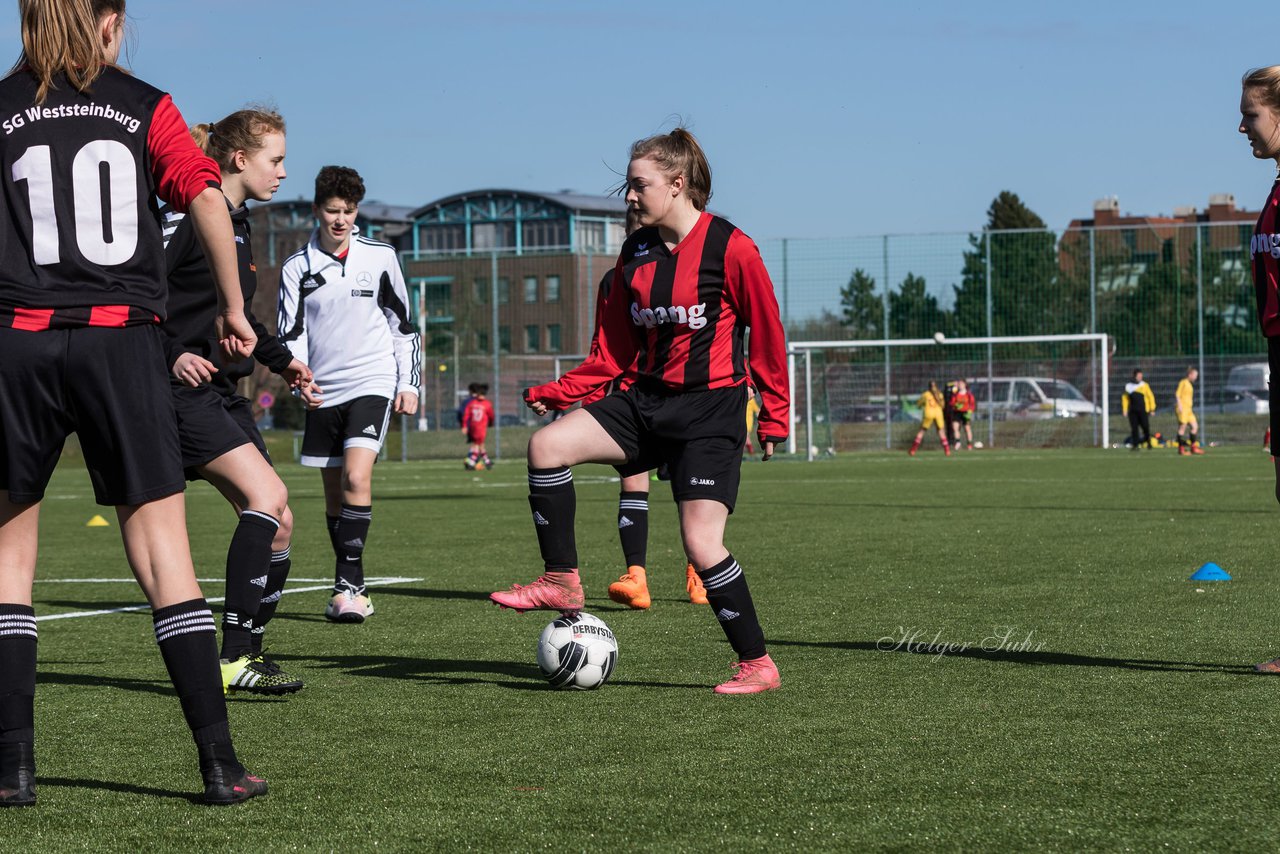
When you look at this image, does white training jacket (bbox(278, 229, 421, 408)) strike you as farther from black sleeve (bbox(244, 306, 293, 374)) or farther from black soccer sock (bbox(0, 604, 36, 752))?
black soccer sock (bbox(0, 604, 36, 752))

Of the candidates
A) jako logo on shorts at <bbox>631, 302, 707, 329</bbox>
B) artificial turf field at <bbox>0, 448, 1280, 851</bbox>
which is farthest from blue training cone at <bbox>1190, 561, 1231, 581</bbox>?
jako logo on shorts at <bbox>631, 302, 707, 329</bbox>

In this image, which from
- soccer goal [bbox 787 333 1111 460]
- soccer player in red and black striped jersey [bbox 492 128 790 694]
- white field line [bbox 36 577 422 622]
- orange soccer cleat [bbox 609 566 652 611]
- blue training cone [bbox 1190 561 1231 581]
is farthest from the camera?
soccer goal [bbox 787 333 1111 460]

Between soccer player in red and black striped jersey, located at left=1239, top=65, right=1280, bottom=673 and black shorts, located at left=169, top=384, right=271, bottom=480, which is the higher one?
soccer player in red and black striped jersey, located at left=1239, top=65, right=1280, bottom=673

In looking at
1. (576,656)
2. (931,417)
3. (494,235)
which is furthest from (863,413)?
(494,235)

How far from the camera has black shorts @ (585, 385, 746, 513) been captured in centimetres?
532

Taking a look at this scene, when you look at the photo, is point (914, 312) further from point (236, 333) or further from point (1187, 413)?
point (236, 333)

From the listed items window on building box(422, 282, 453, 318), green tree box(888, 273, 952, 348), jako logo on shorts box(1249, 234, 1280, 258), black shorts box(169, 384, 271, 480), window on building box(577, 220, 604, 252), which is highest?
window on building box(577, 220, 604, 252)

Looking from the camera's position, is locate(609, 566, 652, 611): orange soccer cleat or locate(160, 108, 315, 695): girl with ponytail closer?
locate(160, 108, 315, 695): girl with ponytail

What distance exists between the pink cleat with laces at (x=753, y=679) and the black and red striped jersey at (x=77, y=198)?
2364 mm

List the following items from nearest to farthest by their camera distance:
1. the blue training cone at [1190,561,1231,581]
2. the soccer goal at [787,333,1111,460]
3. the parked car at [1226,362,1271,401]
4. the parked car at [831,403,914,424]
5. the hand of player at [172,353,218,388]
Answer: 1. the hand of player at [172,353,218,388]
2. the blue training cone at [1190,561,1231,581]
3. the parked car at [1226,362,1271,401]
4. the soccer goal at [787,333,1111,460]
5. the parked car at [831,403,914,424]

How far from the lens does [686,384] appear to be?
546 cm

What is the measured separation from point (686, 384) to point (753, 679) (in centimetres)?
102

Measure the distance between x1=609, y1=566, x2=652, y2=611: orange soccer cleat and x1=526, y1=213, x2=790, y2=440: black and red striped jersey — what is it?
1605mm

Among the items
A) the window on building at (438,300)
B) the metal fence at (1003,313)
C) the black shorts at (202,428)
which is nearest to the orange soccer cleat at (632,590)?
the black shorts at (202,428)
